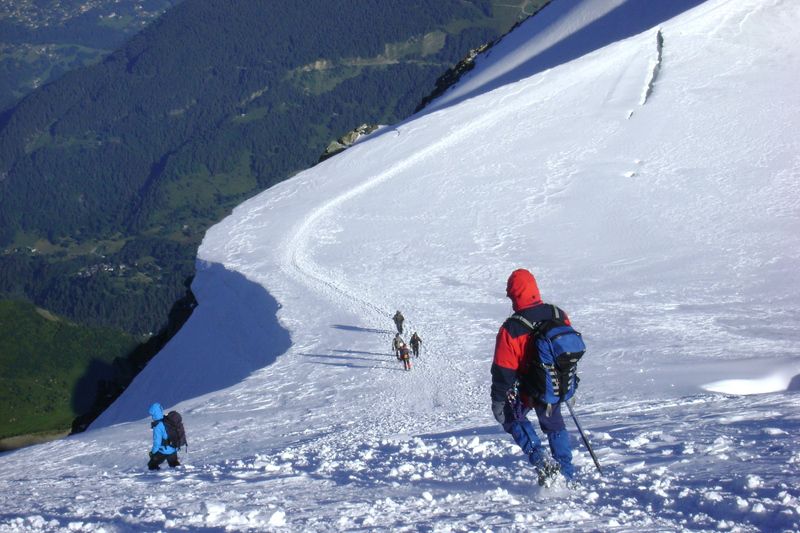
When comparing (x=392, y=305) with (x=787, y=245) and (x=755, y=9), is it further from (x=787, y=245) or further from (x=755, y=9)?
(x=755, y=9)

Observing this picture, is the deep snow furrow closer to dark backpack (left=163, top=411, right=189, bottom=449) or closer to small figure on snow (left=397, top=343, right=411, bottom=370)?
small figure on snow (left=397, top=343, right=411, bottom=370)

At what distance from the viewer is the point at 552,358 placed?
22.2ft

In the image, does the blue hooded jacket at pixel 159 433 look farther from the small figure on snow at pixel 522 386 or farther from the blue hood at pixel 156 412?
the small figure on snow at pixel 522 386

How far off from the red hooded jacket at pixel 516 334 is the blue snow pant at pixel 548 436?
0.41 m

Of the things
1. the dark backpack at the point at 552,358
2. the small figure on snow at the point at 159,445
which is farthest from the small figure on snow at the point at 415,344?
the dark backpack at the point at 552,358

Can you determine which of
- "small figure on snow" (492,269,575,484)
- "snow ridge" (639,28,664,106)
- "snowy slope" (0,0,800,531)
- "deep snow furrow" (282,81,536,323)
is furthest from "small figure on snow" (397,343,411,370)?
"snow ridge" (639,28,664,106)

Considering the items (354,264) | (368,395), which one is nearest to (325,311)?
(354,264)

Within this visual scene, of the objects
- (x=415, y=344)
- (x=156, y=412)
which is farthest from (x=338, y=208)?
(x=156, y=412)

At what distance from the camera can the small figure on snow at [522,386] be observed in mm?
6816

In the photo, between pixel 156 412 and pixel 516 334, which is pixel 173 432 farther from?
pixel 516 334

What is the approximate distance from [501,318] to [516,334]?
1714 centimetres

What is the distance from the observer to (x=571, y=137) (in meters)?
40.9

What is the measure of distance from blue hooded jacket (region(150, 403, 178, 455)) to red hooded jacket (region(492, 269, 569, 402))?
5.58 meters

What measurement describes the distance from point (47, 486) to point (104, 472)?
0.93 metres
